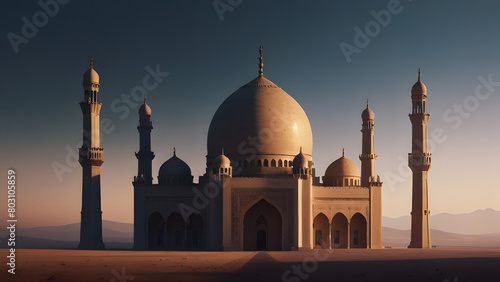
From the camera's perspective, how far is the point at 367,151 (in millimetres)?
36156

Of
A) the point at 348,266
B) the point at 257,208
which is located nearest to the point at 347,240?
the point at 257,208

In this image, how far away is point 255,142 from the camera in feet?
111

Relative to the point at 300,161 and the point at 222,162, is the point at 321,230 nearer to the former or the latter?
the point at 300,161

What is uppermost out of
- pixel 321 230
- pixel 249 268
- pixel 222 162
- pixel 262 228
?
pixel 222 162

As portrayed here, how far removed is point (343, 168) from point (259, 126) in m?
5.21

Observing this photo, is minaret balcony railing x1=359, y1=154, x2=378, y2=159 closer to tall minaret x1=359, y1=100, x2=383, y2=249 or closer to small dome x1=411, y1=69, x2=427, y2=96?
tall minaret x1=359, y1=100, x2=383, y2=249

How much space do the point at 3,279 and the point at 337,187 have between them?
1958cm

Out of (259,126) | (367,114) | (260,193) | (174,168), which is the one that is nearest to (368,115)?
(367,114)

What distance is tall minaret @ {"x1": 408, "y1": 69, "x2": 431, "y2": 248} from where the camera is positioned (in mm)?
33531

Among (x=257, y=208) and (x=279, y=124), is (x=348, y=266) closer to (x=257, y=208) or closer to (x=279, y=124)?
(x=257, y=208)

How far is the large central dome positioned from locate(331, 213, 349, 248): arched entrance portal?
3884mm

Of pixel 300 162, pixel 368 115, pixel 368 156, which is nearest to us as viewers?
pixel 300 162

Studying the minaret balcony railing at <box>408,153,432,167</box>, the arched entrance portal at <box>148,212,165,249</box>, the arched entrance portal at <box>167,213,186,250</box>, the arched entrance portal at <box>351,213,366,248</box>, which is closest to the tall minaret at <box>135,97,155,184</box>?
the arched entrance portal at <box>148,212,165,249</box>

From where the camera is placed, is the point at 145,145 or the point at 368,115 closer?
the point at 368,115
